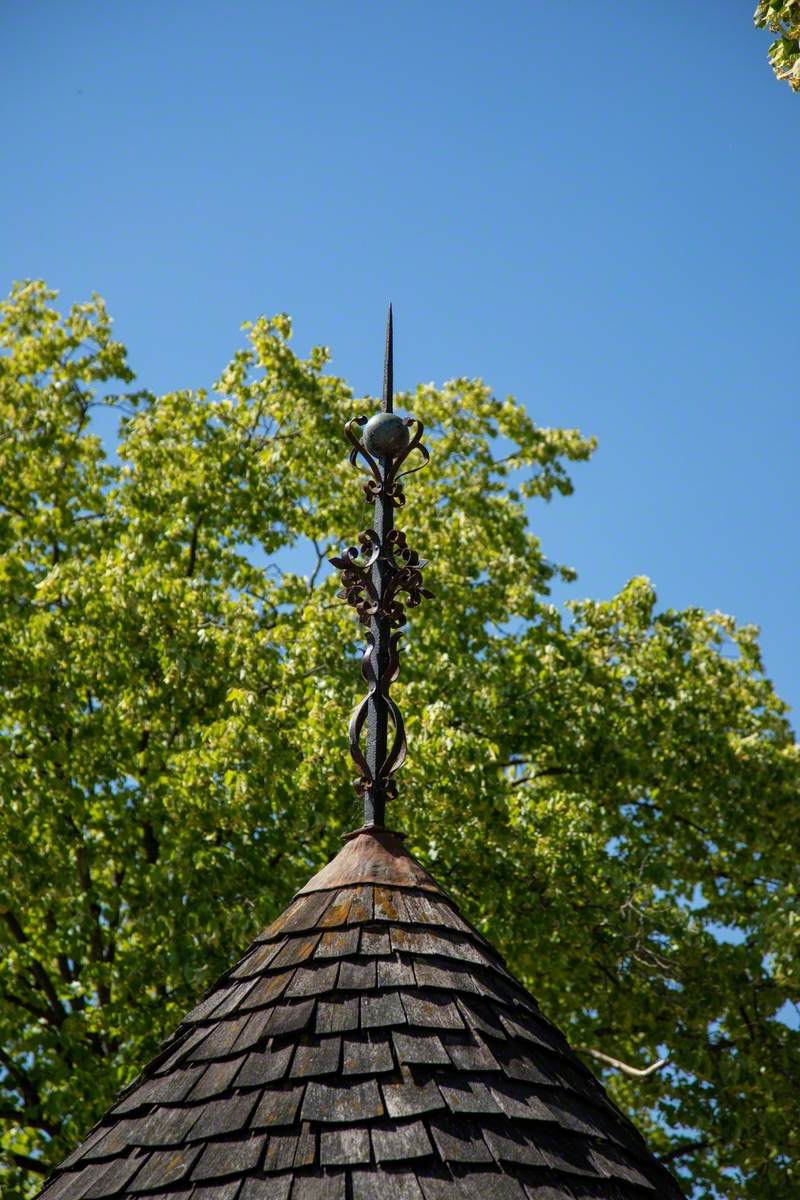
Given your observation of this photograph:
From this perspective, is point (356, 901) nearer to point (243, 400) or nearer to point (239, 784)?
point (239, 784)

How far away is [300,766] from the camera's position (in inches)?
Answer: 488

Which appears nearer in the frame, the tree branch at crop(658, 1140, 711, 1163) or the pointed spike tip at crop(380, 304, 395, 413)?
the pointed spike tip at crop(380, 304, 395, 413)

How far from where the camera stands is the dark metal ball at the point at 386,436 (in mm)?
4789

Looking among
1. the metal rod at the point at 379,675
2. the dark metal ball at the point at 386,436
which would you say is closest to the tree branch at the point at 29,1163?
the metal rod at the point at 379,675

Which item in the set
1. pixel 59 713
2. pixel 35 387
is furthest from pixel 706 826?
pixel 35 387

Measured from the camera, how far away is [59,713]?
13.4 meters

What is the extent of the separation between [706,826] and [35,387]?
9.54 m

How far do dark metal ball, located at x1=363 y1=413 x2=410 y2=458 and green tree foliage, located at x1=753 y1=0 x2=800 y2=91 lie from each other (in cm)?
233

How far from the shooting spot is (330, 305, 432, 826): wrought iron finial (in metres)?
4.47

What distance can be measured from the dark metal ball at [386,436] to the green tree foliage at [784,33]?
2.33 metres

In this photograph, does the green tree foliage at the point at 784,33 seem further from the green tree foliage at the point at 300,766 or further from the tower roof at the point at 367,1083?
the green tree foliage at the point at 300,766

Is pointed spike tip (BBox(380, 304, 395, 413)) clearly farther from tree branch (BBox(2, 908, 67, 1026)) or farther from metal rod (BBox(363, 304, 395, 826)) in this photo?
tree branch (BBox(2, 908, 67, 1026))

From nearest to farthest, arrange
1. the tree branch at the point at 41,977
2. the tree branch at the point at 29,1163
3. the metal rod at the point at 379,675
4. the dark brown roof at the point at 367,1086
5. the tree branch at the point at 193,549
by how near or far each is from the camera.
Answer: the dark brown roof at the point at 367,1086 → the metal rod at the point at 379,675 → the tree branch at the point at 29,1163 → the tree branch at the point at 41,977 → the tree branch at the point at 193,549

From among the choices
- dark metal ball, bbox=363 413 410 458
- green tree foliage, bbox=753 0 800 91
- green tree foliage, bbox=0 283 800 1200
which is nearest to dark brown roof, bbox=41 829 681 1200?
dark metal ball, bbox=363 413 410 458
